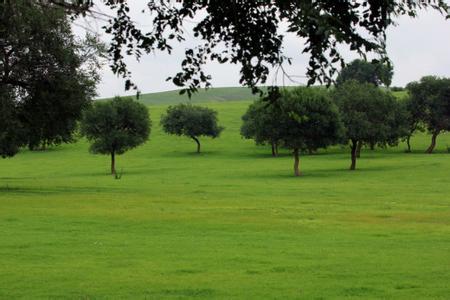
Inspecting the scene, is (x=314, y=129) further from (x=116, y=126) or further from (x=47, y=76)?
(x=47, y=76)

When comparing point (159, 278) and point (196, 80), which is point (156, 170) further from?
point (196, 80)

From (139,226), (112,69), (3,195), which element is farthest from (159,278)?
(3,195)

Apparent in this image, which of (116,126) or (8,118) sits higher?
(8,118)

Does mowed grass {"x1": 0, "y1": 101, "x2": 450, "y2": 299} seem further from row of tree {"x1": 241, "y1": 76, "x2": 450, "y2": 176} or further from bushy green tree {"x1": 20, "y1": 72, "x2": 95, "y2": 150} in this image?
row of tree {"x1": 241, "y1": 76, "x2": 450, "y2": 176}

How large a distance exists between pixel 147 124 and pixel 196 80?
7436 cm

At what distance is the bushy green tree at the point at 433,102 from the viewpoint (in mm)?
102375

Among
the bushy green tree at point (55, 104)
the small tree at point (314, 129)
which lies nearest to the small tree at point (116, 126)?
the small tree at point (314, 129)

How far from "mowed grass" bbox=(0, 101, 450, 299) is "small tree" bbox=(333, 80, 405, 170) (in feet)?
66.3

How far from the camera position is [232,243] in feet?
69.6

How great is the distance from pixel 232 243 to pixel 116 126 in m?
60.9

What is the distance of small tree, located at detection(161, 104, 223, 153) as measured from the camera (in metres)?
112

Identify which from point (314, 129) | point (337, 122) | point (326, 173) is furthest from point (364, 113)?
point (326, 173)

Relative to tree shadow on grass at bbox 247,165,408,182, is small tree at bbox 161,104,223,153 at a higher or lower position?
higher

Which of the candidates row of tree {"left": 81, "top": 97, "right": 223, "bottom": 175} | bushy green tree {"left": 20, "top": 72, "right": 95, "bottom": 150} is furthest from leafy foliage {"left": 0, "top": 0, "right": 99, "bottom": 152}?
row of tree {"left": 81, "top": 97, "right": 223, "bottom": 175}
